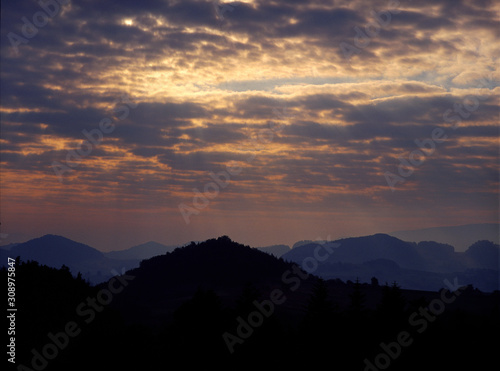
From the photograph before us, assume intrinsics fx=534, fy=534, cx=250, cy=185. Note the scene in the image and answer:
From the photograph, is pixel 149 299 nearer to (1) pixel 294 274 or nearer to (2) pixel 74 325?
(1) pixel 294 274

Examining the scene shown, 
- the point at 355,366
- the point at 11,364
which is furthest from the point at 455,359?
the point at 11,364

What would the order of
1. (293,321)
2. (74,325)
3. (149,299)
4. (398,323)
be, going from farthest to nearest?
(149,299) < (293,321) < (74,325) < (398,323)

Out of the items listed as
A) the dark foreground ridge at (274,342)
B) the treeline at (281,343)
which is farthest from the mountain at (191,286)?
the treeline at (281,343)

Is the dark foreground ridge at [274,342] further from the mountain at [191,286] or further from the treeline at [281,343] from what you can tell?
the mountain at [191,286]

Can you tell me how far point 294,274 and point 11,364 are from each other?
14175 cm

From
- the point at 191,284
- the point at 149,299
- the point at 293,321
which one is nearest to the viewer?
the point at 293,321

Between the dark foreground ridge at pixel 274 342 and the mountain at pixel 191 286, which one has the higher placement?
the mountain at pixel 191 286

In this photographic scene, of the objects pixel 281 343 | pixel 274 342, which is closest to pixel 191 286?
pixel 281 343

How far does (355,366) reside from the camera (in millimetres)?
57781

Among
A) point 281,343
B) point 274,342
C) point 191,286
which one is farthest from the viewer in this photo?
point 191,286

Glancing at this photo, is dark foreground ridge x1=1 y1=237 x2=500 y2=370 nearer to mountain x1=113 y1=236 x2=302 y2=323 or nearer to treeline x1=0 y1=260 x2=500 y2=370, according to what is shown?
treeline x1=0 y1=260 x2=500 y2=370

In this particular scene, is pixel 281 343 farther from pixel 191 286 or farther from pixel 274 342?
pixel 191 286

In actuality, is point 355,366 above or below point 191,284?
below

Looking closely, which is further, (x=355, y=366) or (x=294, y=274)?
(x=294, y=274)
